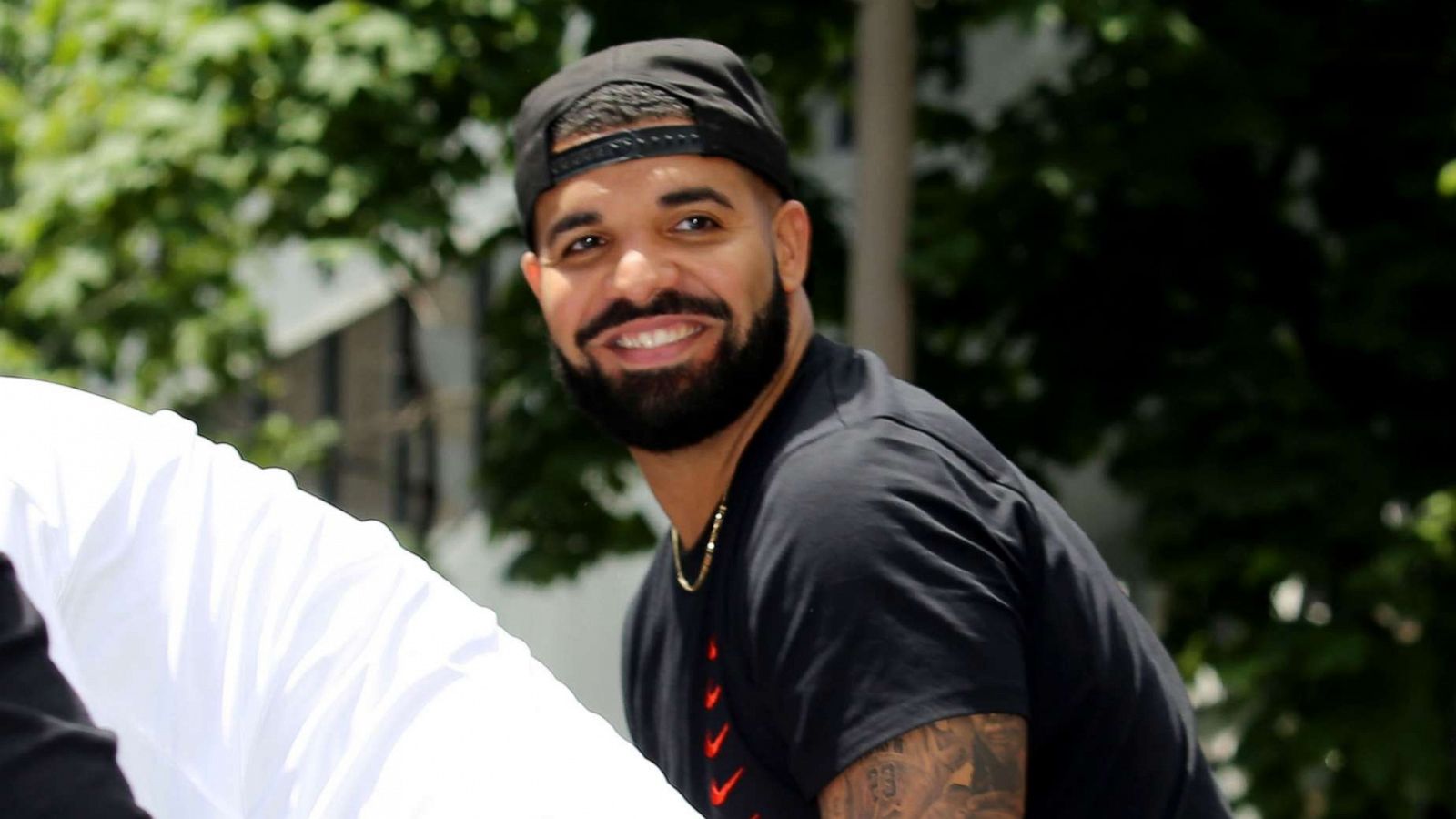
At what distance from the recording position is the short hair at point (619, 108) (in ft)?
7.07

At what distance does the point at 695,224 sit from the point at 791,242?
0.61 feet

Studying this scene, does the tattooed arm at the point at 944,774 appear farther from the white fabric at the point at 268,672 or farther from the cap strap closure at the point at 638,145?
the cap strap closure at the point at 638,145

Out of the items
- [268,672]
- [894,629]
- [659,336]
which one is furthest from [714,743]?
[268,672]

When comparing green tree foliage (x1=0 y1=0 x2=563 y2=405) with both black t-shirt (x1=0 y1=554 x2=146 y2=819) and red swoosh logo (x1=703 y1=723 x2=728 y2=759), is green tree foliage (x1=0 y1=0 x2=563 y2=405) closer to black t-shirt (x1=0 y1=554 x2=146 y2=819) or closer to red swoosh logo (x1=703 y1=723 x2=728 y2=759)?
red swoosh logo (x1=703 y1=723 x2=728 y2=759)

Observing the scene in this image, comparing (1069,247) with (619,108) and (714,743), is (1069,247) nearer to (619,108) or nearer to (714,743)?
(619,108)

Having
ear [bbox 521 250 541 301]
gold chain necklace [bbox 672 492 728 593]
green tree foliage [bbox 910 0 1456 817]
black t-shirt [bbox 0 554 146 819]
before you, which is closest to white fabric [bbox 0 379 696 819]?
black t-shirt [bbox 0 554 146 819]

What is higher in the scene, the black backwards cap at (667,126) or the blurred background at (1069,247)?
the black backwards cap at (667,126)

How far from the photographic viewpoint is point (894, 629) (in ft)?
5.90

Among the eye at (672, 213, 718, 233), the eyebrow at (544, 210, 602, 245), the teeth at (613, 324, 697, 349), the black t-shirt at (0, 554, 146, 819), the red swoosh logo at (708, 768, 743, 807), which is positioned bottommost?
the red swoosh logo at (708, 768, 743, 807)

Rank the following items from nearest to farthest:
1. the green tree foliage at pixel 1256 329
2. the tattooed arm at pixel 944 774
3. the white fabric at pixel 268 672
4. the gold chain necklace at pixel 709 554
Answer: the white fabric at pixel 268 672 → the tattooed arm at pixel 944 774 → the gold chain necklace at pixel 709 554 → the green tree foliage at pixel 1256 329

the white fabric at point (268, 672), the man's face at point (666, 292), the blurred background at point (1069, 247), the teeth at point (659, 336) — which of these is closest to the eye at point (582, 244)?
the man's face at point (666, 292)

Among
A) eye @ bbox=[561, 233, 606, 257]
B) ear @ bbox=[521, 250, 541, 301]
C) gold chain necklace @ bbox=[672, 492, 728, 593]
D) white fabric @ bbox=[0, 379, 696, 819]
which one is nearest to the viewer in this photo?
white fabric @ bbox=[0, 379, 696, 819]

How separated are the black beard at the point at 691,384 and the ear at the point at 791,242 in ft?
0.27

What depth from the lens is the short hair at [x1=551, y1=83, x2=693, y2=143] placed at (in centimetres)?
215
